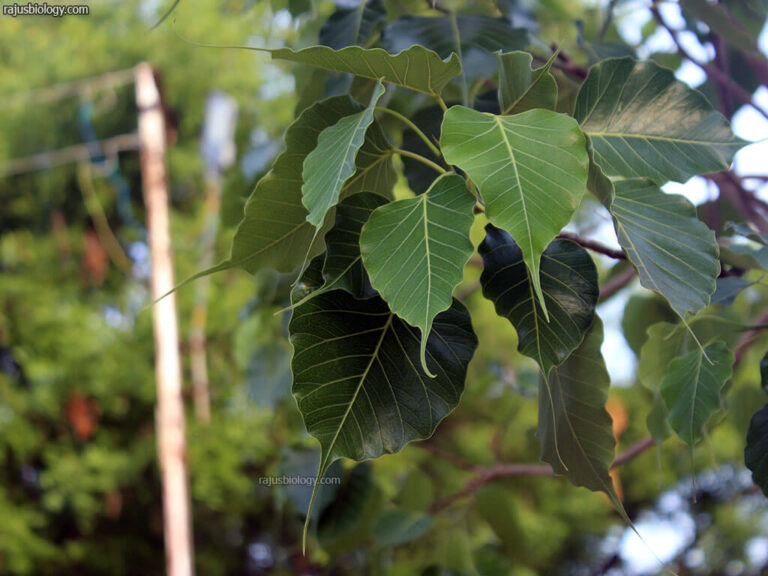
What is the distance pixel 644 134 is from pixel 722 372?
165mm

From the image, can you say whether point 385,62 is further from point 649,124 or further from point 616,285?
point 616,285

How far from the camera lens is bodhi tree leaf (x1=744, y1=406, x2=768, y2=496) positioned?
0.44m

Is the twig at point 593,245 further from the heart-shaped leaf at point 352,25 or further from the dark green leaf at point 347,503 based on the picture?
the dark green leaf at point 347,503

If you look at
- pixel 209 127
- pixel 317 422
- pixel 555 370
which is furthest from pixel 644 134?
pixel 209 127

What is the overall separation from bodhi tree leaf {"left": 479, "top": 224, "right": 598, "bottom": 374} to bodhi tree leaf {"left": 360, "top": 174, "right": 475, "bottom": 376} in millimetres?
62

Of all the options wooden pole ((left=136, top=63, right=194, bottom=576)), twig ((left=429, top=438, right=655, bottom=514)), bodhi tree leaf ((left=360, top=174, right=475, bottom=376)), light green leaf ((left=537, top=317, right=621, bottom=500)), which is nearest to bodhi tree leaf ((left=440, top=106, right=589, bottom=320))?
bodhi tree leaf ((left=360, top=174, right=475, bottom=376))

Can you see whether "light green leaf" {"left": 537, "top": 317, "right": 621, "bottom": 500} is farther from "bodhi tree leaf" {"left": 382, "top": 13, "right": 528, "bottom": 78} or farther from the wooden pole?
the wooden pole

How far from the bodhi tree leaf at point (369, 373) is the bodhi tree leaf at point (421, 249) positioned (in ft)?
0.18

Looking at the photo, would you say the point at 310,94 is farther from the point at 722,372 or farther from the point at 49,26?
the point at 49,26

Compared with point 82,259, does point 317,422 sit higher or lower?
higher

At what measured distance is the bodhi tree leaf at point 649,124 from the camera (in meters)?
0.39

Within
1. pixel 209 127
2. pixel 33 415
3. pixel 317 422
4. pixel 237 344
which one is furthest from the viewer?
pixel 33 415

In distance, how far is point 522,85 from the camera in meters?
0.37

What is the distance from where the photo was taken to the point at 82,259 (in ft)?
10.3
